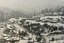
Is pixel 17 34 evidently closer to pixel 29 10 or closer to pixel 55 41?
pixel 29 10

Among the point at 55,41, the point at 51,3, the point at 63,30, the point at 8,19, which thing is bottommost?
the point at 55,41

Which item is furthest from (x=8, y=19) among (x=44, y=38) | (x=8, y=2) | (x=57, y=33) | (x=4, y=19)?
(x=57, y=33)

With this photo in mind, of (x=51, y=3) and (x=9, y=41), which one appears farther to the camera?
(x=51, y=3)

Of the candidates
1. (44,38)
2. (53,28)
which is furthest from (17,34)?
(53,28)

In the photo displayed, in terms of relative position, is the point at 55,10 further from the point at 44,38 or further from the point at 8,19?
the point at 8,19

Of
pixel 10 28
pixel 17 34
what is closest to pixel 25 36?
pixel 17 34

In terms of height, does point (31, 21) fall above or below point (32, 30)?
above

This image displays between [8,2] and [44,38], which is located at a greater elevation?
[8,2]
